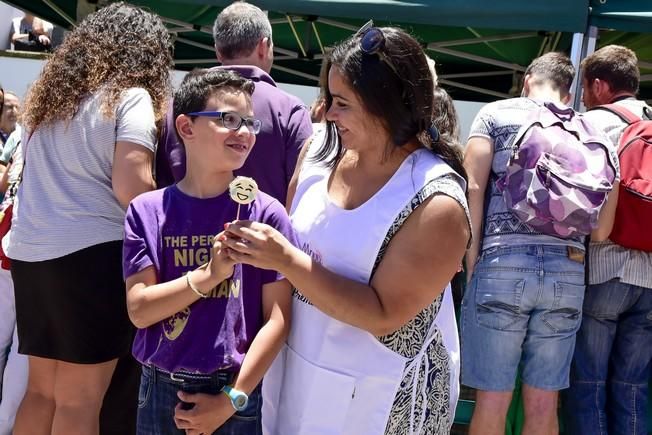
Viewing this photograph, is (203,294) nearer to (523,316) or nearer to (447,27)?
(523,316)

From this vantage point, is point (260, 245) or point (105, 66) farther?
point (105, 66)

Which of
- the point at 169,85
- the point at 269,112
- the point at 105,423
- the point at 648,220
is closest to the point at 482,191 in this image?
the point at 648,220

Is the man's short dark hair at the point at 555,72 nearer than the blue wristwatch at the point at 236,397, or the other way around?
the blue wristwatch at the point at 236,397

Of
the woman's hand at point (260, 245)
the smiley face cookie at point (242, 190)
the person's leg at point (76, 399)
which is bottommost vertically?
the person's leg at point (76, 399)

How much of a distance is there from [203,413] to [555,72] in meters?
2.36

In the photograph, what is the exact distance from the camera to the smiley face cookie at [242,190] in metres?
1.80

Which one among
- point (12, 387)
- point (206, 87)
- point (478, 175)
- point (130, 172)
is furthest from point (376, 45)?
point (12, 387)

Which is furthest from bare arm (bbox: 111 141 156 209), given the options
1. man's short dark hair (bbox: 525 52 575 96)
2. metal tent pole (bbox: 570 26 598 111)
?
metal tent pole (bbox: 570 26 598 111)

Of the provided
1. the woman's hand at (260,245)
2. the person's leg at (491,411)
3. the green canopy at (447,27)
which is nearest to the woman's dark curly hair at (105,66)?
the green canopy at (447,27)

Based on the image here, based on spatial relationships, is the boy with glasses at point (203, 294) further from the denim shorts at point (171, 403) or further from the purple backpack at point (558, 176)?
the purple backpack at point (558, 176)

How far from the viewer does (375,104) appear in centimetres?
175

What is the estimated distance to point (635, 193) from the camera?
10.8 feet

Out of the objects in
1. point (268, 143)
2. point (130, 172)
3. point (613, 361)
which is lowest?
point (613, 361)

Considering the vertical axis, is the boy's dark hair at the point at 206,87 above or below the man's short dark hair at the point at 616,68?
below
